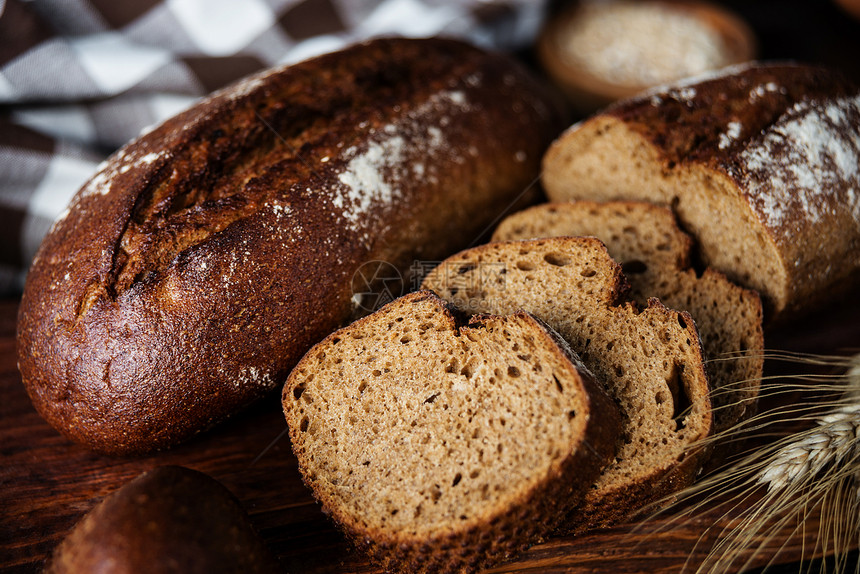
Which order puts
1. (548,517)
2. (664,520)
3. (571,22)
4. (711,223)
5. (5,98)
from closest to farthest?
(548,517), (664,520), (711,223), (5,98), (571,22)

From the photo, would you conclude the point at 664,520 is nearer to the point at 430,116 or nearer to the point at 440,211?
the point at 440,211

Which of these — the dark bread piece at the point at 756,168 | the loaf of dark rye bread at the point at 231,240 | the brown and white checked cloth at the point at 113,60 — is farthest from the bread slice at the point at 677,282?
the brown and white checked cloth at the point at 113,60

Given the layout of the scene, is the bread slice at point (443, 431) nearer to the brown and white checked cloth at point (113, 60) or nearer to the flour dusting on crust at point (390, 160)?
the flour dusting on crust at point (390, 160)

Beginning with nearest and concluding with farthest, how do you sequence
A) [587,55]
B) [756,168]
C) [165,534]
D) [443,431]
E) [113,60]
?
1. [165,534]
2. [443,431]
3. [756,168]
4. [113,60]
5. [587,55]

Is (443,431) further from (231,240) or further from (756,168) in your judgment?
(756,168)

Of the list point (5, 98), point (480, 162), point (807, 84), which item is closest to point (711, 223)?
point (807, 84)

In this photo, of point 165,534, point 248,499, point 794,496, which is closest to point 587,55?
point 794,496
